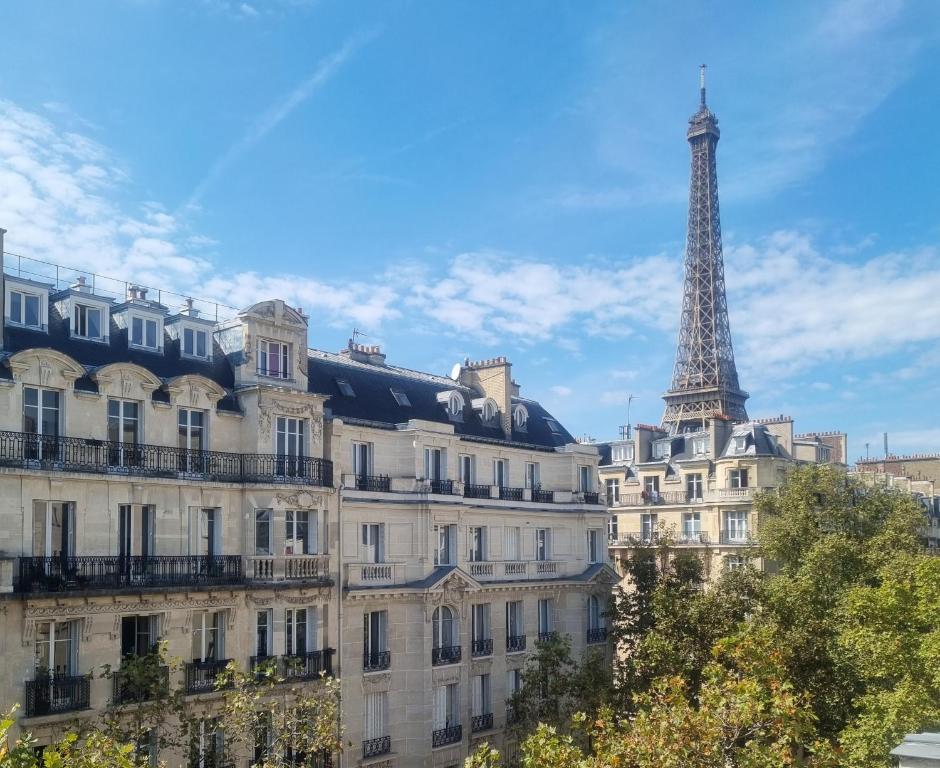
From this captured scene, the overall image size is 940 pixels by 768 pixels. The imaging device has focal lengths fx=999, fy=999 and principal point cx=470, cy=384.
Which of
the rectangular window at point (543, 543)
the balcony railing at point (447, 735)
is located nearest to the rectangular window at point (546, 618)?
A: the rectangular window at point (543, 543)

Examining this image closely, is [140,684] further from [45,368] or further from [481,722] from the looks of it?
[481,722]

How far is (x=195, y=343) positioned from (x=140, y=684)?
11.7 metres

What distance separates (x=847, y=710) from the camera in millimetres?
34781

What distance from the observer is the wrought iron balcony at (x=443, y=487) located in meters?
37.9

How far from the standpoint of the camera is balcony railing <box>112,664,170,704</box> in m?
25.4

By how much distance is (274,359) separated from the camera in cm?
3400

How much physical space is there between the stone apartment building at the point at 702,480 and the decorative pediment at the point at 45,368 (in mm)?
32756

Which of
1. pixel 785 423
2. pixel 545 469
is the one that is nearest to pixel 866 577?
pixel 545 469

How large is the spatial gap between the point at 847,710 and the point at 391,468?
18179 millimetres

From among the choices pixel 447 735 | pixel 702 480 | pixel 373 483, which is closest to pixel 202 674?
pixel 373 483

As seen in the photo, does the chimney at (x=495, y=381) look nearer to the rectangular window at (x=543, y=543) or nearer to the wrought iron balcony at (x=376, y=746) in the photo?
the rectangular window at (x=543, y=543)

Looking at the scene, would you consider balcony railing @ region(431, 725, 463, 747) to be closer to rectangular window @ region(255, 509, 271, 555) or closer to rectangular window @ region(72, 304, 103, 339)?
rectangular window @ region(255, 509, 271, 555)

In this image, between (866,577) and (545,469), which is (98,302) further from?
(866,577)

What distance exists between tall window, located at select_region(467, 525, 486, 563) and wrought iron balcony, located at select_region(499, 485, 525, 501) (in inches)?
70.7
